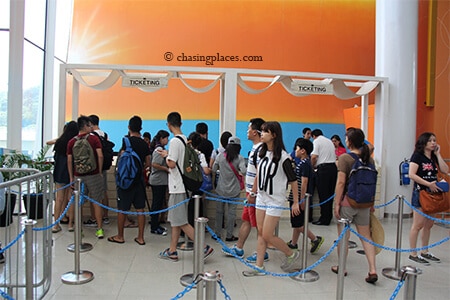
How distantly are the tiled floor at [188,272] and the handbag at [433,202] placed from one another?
687mm

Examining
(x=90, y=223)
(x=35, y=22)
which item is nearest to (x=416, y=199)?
(x=90, y=223)

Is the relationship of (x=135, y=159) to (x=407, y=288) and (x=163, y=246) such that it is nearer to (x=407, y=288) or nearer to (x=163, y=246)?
(x=163, y=246)

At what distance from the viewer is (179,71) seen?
21.5ft

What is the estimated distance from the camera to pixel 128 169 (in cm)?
461

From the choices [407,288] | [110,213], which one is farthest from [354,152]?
[110,213]

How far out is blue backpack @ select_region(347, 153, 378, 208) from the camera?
3645 millimetres

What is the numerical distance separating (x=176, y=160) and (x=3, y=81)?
14.5 feet

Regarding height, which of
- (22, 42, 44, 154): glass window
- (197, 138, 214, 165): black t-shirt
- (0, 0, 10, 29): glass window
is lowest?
(197, 138, 214, 165): black t-shirt

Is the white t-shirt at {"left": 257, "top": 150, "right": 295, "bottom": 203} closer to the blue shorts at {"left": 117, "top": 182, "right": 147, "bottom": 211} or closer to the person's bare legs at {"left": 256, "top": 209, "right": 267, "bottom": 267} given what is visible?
the person's bare legs at {"left": 256, "top": 209, "right": 267, "bottom": 267}

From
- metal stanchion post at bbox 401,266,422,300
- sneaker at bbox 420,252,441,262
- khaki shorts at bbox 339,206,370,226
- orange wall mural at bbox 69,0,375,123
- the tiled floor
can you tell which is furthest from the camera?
orange wall mural at bbox 69,0,375,123

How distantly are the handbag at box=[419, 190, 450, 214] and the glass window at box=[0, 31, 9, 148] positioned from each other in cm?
658

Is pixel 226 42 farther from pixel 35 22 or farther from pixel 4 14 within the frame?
pixel 4 14

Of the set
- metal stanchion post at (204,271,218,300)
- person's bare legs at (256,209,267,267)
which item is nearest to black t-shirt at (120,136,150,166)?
person's bare legs at (256,209,267,267)

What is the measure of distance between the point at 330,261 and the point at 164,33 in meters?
7.94
